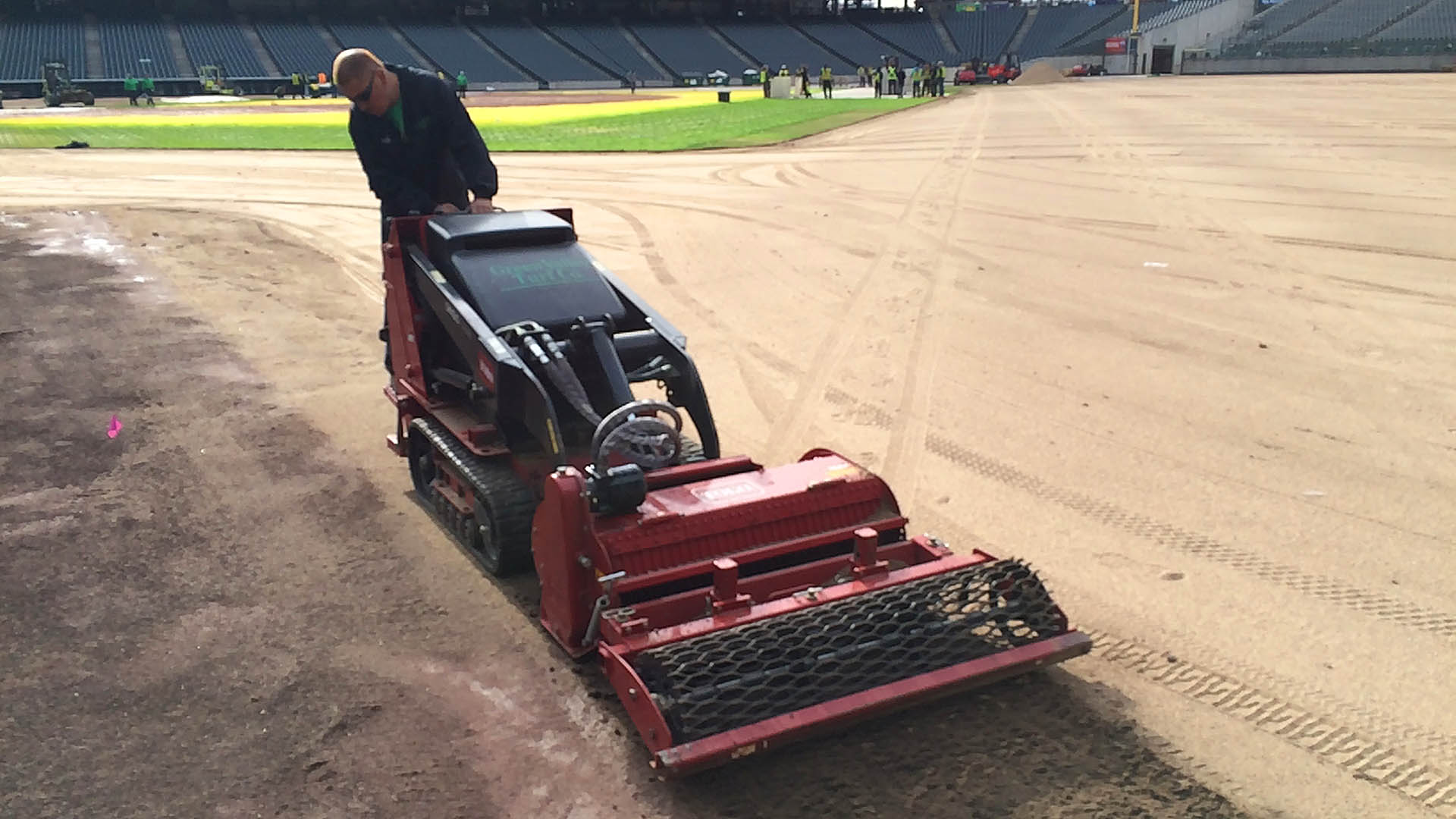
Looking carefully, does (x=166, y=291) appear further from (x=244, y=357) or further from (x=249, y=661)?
(x=249, y=661)

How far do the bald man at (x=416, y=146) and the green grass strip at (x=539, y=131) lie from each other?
16355mm

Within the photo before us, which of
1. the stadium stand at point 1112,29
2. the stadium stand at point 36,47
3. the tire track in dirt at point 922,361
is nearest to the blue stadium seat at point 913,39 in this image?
the stadium stand at point 1112,29

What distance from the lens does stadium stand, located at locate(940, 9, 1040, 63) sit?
69.8m

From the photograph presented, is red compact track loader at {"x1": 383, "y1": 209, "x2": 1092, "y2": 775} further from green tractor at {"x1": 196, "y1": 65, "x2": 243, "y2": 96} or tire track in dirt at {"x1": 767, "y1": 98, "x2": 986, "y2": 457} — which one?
green tractor at {"x1": 196, "y1": 65, "x2": 243, "y2": 96}

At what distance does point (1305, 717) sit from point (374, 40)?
58.5 metres

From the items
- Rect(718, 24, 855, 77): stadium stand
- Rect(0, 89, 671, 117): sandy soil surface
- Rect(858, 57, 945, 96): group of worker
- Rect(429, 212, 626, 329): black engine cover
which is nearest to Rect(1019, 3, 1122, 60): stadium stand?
Rect(718, 24, 855, 77): stadium stand

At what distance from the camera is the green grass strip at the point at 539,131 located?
23406mm

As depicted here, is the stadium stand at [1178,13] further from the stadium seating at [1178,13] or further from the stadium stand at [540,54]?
the stadium stand at [540,54]

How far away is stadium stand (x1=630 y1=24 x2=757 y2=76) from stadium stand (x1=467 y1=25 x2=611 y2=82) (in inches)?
196

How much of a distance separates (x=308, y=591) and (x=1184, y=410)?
486cm

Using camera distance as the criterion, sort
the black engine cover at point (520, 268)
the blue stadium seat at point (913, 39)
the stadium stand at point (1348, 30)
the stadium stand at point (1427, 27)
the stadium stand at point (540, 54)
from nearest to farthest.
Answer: the black engine cover at point (520, 268), the stadium stand at point (1427, 27), the stadium stand at point (1348, 30), the stadium stand at point (540, 54), the blue stadium seat at point (913, 39)

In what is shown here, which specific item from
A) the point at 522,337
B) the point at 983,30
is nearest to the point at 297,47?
the point at 983,30

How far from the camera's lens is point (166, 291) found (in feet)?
34.0

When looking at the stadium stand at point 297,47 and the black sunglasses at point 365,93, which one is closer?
the black sunglasses at point 365,93
